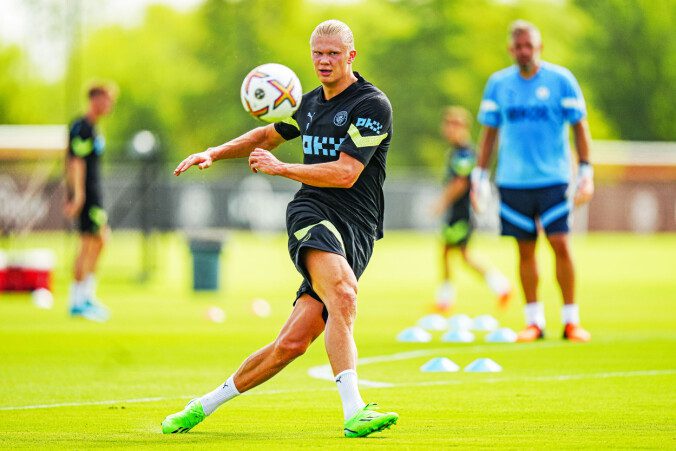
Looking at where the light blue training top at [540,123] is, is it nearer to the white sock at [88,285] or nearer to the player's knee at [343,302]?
the player's knee at [343,302]

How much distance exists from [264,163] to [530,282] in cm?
595

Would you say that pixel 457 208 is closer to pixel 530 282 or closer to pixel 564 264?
pixel 530 282

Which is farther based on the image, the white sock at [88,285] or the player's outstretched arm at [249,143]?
the white sock at [88,285]

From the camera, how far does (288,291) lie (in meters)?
21.8

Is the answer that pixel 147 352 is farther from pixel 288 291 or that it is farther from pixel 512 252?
pixel 512 252

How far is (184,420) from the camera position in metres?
7.28

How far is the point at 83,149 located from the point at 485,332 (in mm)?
5558

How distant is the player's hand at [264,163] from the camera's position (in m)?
7.01

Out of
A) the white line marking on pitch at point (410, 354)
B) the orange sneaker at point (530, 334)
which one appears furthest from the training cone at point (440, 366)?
the orange sneaker at point (530, 334)

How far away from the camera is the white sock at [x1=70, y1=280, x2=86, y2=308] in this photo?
52.5 feet

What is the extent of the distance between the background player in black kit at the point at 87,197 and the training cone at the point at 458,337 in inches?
196

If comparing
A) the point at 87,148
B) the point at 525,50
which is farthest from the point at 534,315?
the point at 87,148

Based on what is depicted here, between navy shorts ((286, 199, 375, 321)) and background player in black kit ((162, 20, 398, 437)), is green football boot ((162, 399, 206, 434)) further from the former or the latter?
navy shorts ((286, 199, 375, 321))

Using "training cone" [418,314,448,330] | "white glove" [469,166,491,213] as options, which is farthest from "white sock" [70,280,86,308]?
"white glove" [469,166,491,213]
